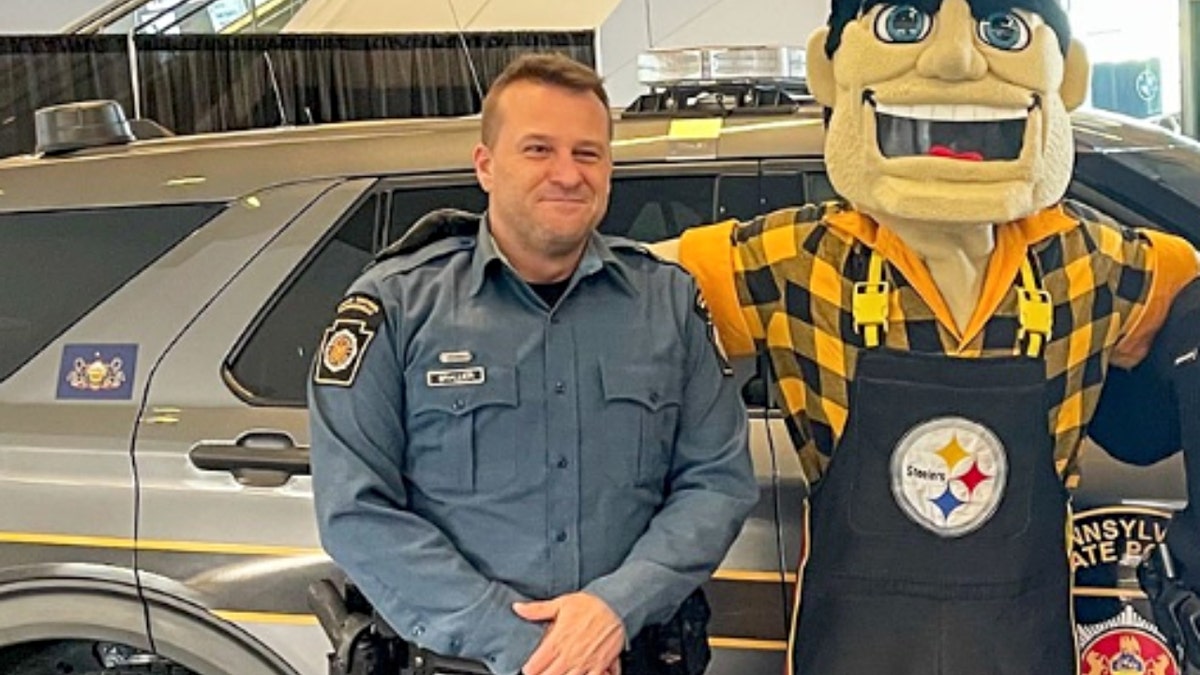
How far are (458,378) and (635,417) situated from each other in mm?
214

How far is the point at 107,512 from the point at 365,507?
2.52 ft

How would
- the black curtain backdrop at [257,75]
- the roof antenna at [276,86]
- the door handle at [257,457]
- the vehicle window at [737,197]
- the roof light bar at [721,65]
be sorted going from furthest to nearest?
the roof antenna at [276,86]
the black curtain backdrop at [257,75]
the roof light bar at [721,65]
the vehicle window at [737,197]
the door handle at [257,457]

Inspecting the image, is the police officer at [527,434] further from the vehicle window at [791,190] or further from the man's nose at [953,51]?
the vehicle window at [791,190]

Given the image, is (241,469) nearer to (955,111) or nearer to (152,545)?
(152,545)

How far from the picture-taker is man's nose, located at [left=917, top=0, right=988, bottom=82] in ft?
5.80

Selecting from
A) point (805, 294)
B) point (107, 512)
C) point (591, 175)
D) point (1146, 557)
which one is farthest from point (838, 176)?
point (107, 512)

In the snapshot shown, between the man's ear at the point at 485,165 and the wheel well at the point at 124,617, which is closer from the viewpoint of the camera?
the man's ear at the point at 485,165

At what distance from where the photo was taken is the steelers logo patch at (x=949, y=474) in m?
1.78

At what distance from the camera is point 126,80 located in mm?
8102

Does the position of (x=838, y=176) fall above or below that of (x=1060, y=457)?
above

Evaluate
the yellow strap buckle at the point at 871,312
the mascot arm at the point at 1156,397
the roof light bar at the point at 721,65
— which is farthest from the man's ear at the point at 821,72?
the roof light bar at the point at 721,65

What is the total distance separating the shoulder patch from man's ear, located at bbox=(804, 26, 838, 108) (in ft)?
2.09

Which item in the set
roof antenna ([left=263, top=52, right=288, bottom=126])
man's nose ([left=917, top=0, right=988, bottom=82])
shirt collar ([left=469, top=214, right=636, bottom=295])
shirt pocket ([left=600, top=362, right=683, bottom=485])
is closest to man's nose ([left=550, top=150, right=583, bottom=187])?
shirt collar ([left=469, top=214, right=636, bottom=295])

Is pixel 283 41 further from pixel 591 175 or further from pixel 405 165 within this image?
pixel 591 175
